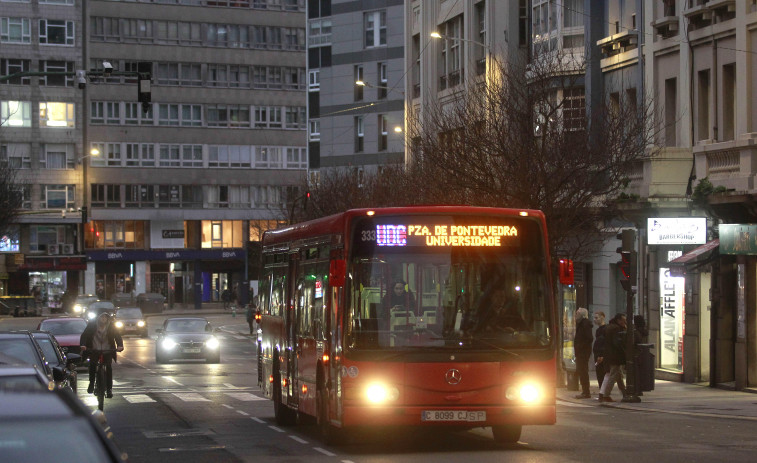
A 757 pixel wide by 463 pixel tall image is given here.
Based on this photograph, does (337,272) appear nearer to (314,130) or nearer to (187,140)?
(314,130)

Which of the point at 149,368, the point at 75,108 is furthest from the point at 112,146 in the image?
the point at 149,368

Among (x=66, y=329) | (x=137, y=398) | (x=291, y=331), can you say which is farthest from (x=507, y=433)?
(x=66, y=329)

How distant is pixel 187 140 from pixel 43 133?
10.1 metres

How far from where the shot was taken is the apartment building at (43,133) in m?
94.2

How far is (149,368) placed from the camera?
3934cm

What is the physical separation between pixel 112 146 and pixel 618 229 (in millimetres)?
66442

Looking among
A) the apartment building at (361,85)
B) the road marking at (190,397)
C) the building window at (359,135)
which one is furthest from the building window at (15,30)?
the road marking at (190,397)

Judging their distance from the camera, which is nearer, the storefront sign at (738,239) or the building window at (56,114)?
the storefront sign at (738,239)

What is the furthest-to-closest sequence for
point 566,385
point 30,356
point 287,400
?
point 566,385
point 287,400
point 30,356

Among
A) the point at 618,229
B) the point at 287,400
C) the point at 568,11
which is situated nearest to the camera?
the point at 287,400

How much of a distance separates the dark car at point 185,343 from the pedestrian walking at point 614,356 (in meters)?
18.1

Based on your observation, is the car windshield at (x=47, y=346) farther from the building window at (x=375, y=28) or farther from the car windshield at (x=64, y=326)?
the building window at (x=375, y=28)

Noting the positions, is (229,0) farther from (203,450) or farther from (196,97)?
(203,450)

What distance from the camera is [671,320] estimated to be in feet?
106
